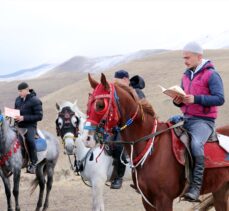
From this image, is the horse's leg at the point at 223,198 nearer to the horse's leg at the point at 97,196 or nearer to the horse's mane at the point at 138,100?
the horse's mane at the point at 138,100

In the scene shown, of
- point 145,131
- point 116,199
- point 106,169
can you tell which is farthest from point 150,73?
point 145,131

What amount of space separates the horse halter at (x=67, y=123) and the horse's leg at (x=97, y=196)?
932 mm

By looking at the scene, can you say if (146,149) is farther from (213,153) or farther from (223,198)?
(223,198)

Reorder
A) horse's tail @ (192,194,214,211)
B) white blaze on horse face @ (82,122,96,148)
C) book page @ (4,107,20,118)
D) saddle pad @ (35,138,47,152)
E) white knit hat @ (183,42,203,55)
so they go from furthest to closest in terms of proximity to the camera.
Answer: saddle pad @ (35,138,47,152) < book page @ (4,107,20,118) < horse's tail @ (192,194,214,211) < white knit hat @ (183,42,203,55) < white blaze on horse face @ (82,122,96,148)

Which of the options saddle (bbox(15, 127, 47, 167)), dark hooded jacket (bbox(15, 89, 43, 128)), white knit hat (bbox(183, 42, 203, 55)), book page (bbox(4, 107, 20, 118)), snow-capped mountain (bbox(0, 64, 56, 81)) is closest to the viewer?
white knit hat (bbox(183, 42, 203, 55))

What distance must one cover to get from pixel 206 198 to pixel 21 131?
14.4 feet

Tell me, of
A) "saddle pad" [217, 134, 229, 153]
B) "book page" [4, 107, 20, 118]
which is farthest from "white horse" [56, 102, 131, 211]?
"saddle pad" [217, 134, 229, 153]

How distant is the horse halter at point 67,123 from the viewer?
879cm

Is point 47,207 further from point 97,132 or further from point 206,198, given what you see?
point 97,132

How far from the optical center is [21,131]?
10664 millimetres

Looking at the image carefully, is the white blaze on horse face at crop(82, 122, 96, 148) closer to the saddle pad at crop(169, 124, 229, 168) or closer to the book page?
the saddle pad at crop(169, 124, 229, 168)

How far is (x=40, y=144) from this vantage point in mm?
11102

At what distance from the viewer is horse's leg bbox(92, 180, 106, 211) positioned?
8.60 meters

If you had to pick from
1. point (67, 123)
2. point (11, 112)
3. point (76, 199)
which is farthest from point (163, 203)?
point (76, 199)
